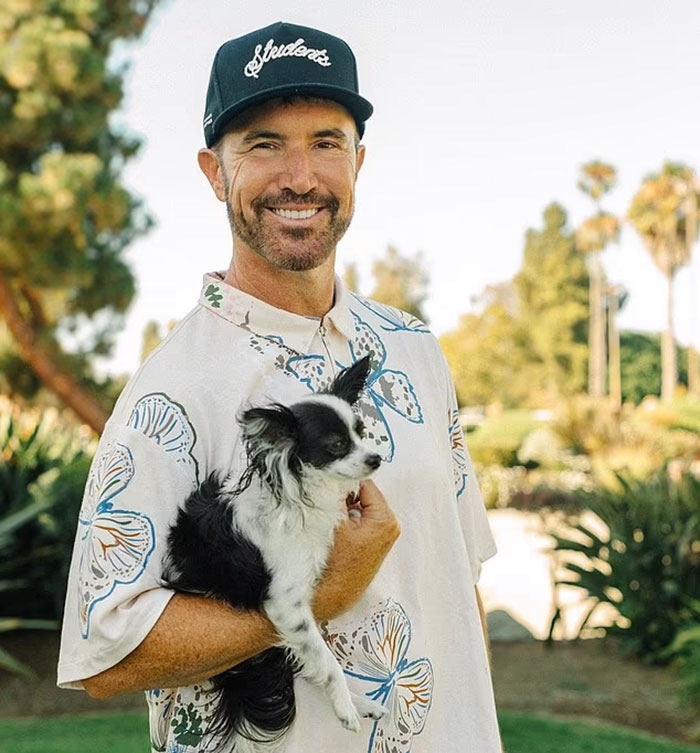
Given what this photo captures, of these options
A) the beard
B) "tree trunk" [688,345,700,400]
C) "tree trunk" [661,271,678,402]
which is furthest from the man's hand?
"tree trunk" [688,345,700,400]

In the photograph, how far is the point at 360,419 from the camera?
7.16 ft

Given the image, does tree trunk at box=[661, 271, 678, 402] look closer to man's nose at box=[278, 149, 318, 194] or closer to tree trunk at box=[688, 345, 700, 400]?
tree trunk at box=[688, 345, 700, 400]

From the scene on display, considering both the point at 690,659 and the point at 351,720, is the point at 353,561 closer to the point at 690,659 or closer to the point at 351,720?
the point at 351,720

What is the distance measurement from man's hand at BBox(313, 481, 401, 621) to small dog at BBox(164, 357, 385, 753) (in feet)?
0.09

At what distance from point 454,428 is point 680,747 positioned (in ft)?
19.7

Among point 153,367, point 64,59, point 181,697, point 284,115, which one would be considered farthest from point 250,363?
point 64,59

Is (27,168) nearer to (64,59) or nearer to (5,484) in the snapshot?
(64,59)

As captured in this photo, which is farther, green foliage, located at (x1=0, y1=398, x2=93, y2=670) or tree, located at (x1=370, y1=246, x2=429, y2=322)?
tree, located at (x1=370, y1=246, x2=429, y2=322)

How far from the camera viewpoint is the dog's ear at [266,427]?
1.93 m

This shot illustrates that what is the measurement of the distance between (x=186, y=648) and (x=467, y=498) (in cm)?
86

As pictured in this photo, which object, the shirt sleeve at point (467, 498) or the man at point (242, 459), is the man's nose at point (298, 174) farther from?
the shirt sleeve at point (467, 498)

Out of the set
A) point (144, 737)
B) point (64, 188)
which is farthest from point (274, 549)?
point (64, 188)

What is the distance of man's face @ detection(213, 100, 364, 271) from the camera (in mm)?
2117

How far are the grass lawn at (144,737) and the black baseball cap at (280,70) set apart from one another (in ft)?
19.8
